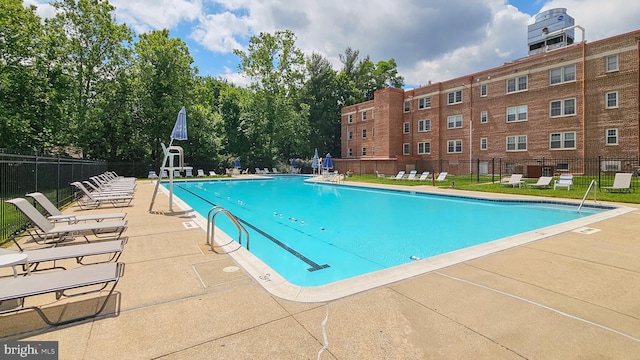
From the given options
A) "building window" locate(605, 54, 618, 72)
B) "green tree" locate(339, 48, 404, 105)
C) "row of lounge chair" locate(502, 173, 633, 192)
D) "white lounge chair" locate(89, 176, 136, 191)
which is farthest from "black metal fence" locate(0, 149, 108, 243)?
"green tree" locate(339, 48, 404, 105)

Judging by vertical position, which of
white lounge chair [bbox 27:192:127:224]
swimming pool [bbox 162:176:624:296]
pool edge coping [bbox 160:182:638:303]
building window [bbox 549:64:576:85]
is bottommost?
swimming pool [bbox 162:176:624:296]

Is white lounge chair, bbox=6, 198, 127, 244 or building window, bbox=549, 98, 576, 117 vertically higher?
building window, bbox=549, 98, 576, 117

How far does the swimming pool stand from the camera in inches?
269

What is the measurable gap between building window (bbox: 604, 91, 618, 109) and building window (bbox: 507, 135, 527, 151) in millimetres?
5783

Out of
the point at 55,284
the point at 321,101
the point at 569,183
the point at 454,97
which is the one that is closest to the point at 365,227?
the point at 55,284

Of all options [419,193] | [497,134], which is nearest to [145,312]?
[419,193]

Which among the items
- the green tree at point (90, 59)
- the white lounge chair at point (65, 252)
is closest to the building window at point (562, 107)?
the white lounge chair at point (65, 252)

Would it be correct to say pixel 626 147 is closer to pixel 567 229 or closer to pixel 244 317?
pixel 567 229

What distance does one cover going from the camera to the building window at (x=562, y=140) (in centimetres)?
2442

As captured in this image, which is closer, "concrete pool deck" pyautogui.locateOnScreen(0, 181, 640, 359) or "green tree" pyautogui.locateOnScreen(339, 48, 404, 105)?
"concrete pool deck" pyautogui.locateOnScreen(0, 181, 640, 359)

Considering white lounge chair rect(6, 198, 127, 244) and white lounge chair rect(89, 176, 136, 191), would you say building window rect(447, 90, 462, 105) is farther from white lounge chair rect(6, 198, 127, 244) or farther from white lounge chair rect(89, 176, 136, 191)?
white lounge chair rect(6, 198, 127, 244)

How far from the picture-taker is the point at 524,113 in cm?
2752

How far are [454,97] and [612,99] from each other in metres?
12.8

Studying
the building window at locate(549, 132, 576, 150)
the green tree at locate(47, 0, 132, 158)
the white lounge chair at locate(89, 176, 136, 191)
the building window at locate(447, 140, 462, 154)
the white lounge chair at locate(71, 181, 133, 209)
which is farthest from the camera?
the building window at locate(447, 140, 462, 154)
